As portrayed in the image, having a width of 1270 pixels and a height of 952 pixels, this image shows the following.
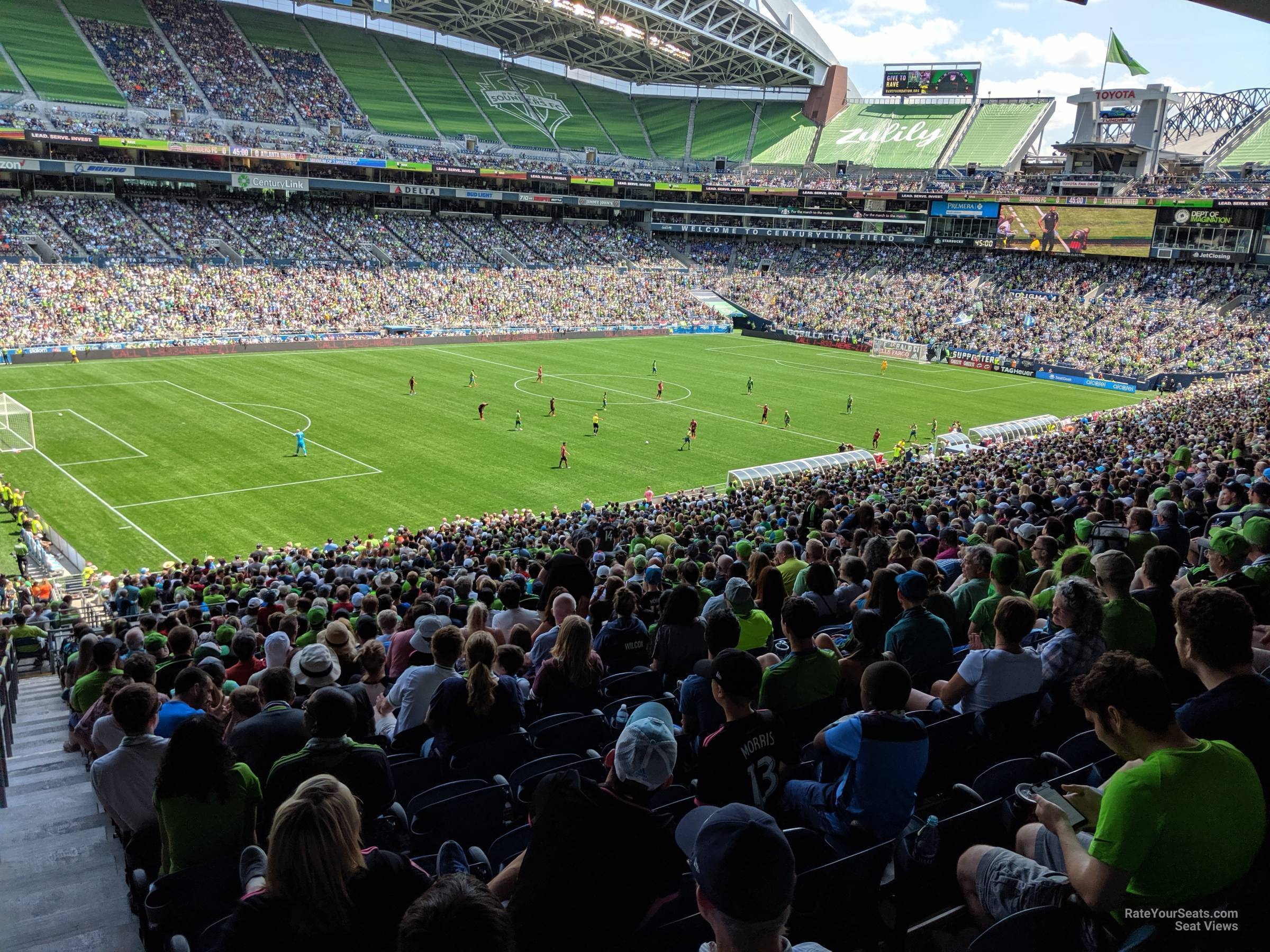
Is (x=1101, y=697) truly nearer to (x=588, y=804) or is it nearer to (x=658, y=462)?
(x=588, y=804)

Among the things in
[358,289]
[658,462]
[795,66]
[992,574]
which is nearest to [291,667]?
[992,574]

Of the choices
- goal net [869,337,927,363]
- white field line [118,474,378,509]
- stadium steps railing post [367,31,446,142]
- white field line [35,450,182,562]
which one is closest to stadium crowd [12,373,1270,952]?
white field line [35,450,182,562]

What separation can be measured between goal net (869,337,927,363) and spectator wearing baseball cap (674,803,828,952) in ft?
232

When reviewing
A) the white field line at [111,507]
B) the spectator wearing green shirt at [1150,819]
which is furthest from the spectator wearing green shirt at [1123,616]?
the white field line at [111,507]

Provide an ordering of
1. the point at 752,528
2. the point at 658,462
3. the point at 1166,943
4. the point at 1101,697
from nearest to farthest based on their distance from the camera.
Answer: the point at 1166,943 → the point at 1101,697 → the point at 752,528 → the point at 658,462

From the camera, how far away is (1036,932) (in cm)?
390

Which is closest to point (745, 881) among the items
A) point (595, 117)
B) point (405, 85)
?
point (405, 85)

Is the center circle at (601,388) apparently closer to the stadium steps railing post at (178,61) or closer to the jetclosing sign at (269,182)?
the jetclosing sign at (269,182)

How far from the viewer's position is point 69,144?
219ft

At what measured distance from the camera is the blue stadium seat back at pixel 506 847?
537 centimetres

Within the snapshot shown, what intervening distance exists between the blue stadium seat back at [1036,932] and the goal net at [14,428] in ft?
135

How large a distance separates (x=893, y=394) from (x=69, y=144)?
2316 inches

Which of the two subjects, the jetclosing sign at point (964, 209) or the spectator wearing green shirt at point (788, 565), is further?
the jetclosing sign at point (964, 209)

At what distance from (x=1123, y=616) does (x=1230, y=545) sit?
119cm
